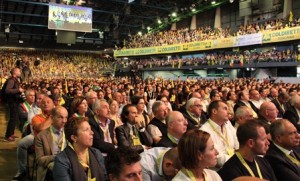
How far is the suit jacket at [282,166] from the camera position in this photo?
289 cm

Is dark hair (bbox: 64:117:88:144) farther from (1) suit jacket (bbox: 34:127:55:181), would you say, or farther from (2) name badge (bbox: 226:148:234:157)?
(2) name badge (bbox: 226:148:234:157)

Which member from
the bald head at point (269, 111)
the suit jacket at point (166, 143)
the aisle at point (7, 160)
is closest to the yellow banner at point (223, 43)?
the aisle at point (7, 160)

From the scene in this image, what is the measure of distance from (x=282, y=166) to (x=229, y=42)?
20496mm

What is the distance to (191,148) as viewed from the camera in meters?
2.12

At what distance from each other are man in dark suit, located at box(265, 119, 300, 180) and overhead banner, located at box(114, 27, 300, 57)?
54.6 feet

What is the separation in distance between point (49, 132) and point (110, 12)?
31.0 m

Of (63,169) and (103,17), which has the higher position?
(103,17)

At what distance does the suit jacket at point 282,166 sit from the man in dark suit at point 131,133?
4.96ft

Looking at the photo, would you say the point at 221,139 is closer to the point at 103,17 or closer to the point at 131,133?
the point at 131,133

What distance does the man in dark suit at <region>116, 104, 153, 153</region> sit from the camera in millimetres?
4109

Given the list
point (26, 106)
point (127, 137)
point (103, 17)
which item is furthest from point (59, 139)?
point (103, 17)

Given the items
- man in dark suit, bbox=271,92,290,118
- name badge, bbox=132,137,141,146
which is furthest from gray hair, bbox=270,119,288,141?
man in dark suit, bbox=271,92,290,118

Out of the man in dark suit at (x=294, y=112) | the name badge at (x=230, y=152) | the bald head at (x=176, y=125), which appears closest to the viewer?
the bald head at (x=176, y=125)

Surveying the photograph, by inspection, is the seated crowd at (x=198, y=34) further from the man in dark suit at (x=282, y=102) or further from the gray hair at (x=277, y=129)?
the gray hair at (x=277, y=129)
